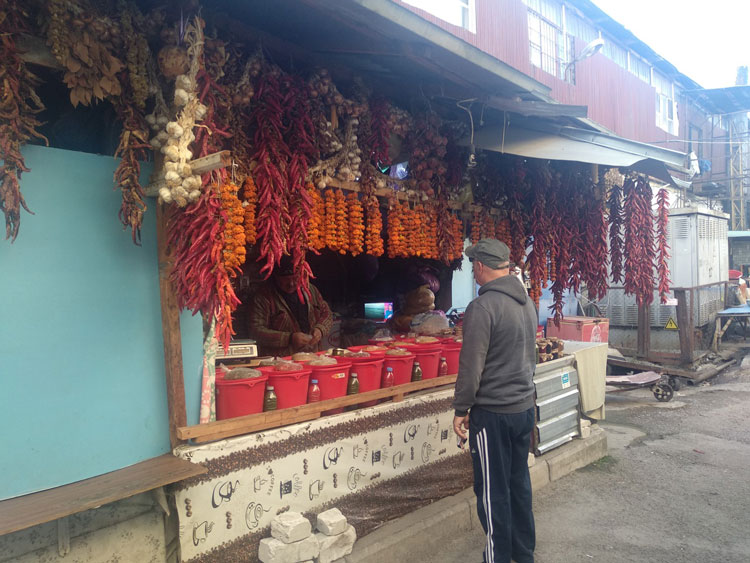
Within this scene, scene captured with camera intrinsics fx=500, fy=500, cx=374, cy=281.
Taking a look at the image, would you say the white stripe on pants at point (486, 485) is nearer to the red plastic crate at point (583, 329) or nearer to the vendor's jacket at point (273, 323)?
the vendor's jacket at point (273, 323)

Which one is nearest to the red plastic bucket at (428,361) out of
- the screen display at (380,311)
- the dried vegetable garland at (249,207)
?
the dried vegetable garland at (249,207)

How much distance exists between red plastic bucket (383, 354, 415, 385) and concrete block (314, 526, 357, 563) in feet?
4.09

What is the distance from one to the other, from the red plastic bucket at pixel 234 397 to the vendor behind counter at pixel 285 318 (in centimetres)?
200

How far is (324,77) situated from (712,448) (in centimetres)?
697

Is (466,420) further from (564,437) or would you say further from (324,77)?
(564,437)

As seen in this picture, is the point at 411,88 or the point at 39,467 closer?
the point at 39,467

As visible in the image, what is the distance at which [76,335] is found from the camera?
8.43ft

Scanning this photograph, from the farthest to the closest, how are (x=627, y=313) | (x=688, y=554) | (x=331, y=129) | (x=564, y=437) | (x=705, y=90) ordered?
(x=705, y=90)
(x=627, y=313)
(x=564, y=437)
(x=688, y=554)
(x=331, y=129)

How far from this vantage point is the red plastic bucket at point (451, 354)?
4848 millimetres

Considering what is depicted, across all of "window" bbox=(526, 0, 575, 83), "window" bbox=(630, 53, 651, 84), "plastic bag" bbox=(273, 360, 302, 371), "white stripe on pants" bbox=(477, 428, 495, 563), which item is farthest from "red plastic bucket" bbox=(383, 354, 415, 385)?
"window" bbox=(630, 53, 651, 84)

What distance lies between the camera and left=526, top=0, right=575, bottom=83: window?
13609 mm

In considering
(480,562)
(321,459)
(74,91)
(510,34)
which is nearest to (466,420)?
(321,459)

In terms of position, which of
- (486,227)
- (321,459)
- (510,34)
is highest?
(510,34)

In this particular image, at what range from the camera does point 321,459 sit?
3.52 meters
